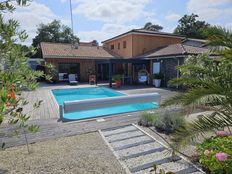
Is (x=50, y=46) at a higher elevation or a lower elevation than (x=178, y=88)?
higher

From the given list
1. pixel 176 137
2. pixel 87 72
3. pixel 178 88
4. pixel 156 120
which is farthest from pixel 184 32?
pixel 176 137

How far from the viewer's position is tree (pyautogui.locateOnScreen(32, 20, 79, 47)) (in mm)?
40281

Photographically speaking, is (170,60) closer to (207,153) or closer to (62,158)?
(207,153)

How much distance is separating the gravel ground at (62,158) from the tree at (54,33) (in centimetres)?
3764

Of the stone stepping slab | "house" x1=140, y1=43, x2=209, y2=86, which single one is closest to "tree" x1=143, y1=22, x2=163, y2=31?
"house" x1=140, y1=43, x2=209, y2=86

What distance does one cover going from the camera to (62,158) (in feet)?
15.3

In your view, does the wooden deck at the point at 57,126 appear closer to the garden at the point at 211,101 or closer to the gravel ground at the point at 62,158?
the gravel ground at the point at 62,158

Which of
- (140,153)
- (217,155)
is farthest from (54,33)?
(217,155)

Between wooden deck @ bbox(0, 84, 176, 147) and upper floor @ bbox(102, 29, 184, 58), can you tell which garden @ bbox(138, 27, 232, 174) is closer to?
wooden deck @ bbox(0, 84, 176, 147)

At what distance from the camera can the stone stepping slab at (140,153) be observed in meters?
4.18

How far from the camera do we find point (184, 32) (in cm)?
4772

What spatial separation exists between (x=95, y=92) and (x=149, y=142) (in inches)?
496

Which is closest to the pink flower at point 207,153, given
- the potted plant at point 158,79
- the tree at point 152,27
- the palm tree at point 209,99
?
the palm tree at point 209,99

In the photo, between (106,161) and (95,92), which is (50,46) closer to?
(95,92)
